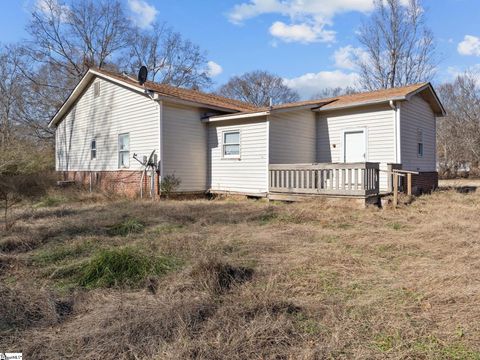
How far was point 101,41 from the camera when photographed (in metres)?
32.3

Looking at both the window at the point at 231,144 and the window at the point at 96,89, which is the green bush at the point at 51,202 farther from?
the window at the point at 231,144

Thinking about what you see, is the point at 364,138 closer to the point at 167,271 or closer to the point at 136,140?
the point at 136,140

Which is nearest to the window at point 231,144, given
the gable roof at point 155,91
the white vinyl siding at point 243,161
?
the white vinyl siding at point 243,161

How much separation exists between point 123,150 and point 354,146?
925cm

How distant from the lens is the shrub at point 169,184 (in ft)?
41.2

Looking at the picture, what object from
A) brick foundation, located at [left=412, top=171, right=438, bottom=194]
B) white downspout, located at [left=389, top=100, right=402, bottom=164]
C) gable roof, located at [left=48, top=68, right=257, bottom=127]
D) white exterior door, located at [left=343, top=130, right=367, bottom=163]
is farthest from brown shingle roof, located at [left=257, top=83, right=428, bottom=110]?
brick foundation, located at [left=412, top=171, right=438, bottom=194]

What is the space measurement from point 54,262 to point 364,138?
11.5 meters

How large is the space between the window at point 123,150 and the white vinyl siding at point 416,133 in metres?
10.5

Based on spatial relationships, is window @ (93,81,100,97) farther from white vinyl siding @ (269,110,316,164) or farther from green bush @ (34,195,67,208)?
white vinyl siding @ (269,110,316,164)

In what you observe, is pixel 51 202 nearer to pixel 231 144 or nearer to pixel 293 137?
pixel 231 144

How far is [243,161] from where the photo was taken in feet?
43.2

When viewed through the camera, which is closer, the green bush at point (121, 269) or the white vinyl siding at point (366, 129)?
the green bush at point (121, 269)

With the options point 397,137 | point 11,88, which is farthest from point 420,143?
point 11,88

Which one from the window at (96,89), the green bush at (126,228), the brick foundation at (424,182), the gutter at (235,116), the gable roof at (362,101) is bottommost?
the green bush at (126,228)
